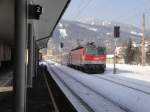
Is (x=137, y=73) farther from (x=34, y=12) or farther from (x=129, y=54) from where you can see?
(x=129, y=54)

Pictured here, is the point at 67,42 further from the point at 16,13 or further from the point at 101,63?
the point at 16,13

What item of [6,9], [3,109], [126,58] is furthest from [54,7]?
[126,58]

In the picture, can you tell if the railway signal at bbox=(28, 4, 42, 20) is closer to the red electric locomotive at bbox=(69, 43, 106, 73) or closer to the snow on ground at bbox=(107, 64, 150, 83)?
the snow on ground at bbox=(107, 64, 150, 83)

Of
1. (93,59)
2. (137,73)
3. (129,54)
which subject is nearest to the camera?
(137,73)

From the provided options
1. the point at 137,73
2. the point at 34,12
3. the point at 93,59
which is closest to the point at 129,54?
the point at 93,59

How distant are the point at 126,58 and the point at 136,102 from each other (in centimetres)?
8034

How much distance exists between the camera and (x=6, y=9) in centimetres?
1903

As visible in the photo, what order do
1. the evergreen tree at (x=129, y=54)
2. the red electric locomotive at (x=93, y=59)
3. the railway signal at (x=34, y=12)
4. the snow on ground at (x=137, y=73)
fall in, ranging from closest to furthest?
the railway signal at (x=34, y=12), the snow on ground at (x=137, y=73), the red electric locomotive at (x=93, y=59), the evergreen tree at (x=129, y=54)

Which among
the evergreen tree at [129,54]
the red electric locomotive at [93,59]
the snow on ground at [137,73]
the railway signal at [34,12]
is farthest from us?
the evergreen tree at [129,54]

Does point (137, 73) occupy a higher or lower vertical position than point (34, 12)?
lower

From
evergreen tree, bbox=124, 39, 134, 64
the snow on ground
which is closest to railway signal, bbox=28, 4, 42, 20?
the snow on ground

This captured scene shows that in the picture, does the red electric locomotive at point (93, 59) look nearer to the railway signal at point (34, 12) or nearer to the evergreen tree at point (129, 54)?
the railway signal at point (34, 12)

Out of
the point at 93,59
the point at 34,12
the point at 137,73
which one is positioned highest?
the point at 34,12

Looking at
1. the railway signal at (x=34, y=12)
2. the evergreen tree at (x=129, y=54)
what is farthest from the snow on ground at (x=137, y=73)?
the evergreen tree at (x=129, y=54)
